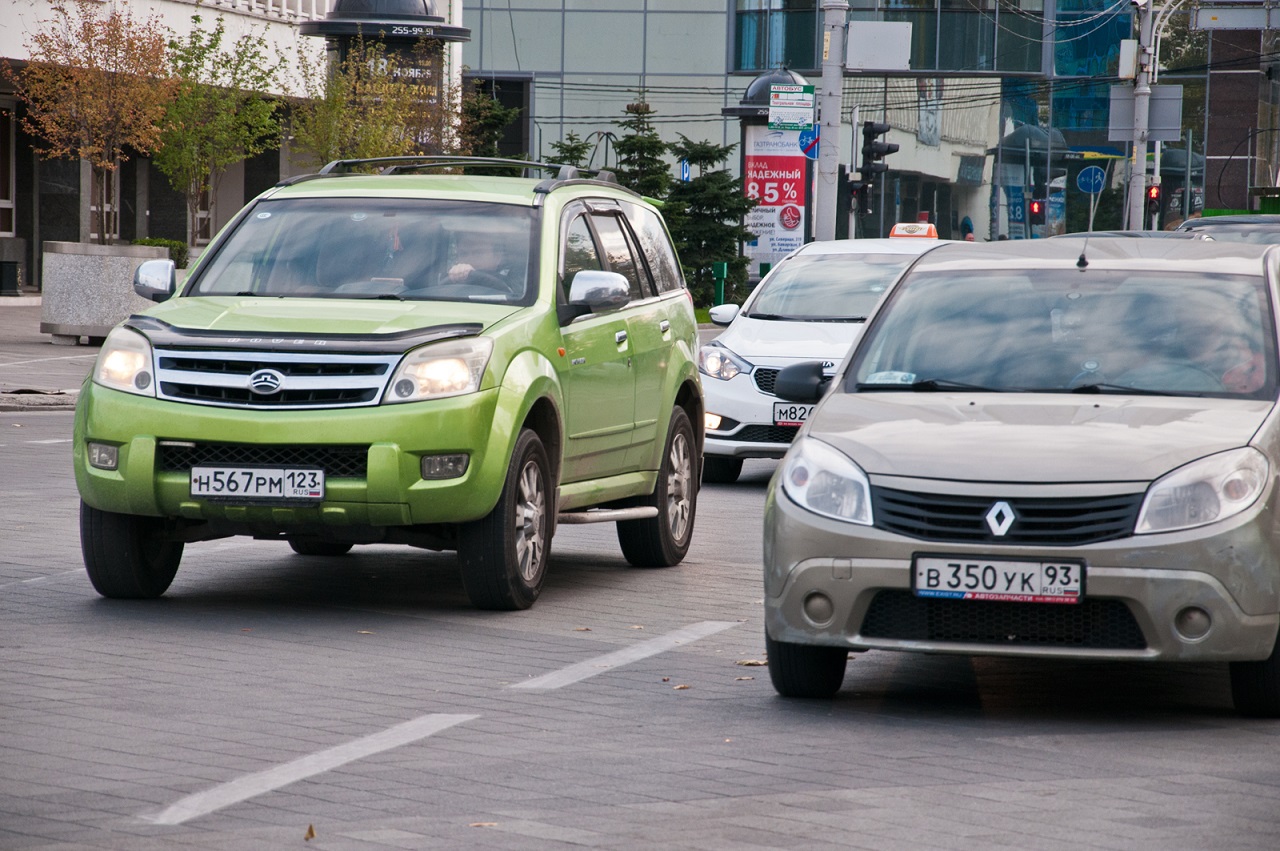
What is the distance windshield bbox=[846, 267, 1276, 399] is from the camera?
7215mm

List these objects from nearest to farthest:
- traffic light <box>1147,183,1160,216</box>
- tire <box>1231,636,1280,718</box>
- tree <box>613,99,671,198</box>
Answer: tire <box>1231,636,1280,718</box>
tree <box>613,99,671,198</box>
traffic light <box>1147,183,1160,216</box>

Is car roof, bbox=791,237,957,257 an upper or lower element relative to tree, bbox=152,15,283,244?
lower

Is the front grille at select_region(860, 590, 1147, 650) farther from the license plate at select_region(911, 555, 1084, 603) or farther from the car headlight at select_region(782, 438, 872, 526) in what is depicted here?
the car headlight at select_region(782, 438, 872, 526)

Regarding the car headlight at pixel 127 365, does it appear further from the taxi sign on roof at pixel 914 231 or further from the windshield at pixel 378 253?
the taxi sign on roof at pixel 914 231

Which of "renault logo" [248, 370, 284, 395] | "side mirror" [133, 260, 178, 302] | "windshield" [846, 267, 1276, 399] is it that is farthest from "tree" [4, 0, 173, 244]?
"windshield" [846, 267, 1276, 399]

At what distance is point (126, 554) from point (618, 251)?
293 cm

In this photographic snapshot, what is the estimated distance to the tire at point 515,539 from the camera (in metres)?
8.46

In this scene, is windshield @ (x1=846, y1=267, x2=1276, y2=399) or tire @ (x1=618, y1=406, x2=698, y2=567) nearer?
windshield @ (x1=846, y1=267, x2=1276, y2=399)

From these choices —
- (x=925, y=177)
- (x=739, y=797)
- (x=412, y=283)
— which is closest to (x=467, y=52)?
(x=925, y=177)

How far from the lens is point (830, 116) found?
1083 inches

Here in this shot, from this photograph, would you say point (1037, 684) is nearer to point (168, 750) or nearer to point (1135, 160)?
point (168, 750)

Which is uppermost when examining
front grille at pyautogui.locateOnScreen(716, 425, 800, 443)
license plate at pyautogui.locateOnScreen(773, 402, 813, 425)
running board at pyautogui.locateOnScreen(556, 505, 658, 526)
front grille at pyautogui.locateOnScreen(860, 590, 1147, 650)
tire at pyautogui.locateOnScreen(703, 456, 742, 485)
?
front grille at pyautogui.locateOnScreen(860, 590, 1147, 650)

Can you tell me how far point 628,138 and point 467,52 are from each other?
20016mm

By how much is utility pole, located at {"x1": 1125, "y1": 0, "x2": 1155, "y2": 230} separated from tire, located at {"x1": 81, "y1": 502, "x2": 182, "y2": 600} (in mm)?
39892
